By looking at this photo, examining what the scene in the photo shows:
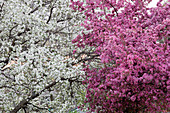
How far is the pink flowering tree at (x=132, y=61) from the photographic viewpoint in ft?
15.9

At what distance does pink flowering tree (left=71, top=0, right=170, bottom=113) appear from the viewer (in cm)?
484

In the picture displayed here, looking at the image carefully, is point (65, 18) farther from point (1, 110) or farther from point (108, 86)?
point (1, 110)

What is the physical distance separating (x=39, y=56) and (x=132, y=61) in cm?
354

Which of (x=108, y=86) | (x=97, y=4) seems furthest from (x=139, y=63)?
(x=97, y=4)

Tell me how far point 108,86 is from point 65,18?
3.55m

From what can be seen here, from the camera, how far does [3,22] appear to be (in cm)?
758

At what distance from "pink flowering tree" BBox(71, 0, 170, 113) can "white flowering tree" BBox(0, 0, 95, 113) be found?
0.97 metres

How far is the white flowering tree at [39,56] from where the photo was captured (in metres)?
6.72

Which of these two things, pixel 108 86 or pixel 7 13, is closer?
pixel 108 86

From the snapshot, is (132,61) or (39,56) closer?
(132,61)

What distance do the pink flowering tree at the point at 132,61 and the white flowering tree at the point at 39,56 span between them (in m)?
0.97

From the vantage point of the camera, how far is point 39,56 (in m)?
6.93

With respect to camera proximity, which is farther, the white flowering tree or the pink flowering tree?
the white flowering tree

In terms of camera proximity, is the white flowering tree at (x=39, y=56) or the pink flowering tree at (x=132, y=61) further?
the white flowering tree at (x=39, y=56)
